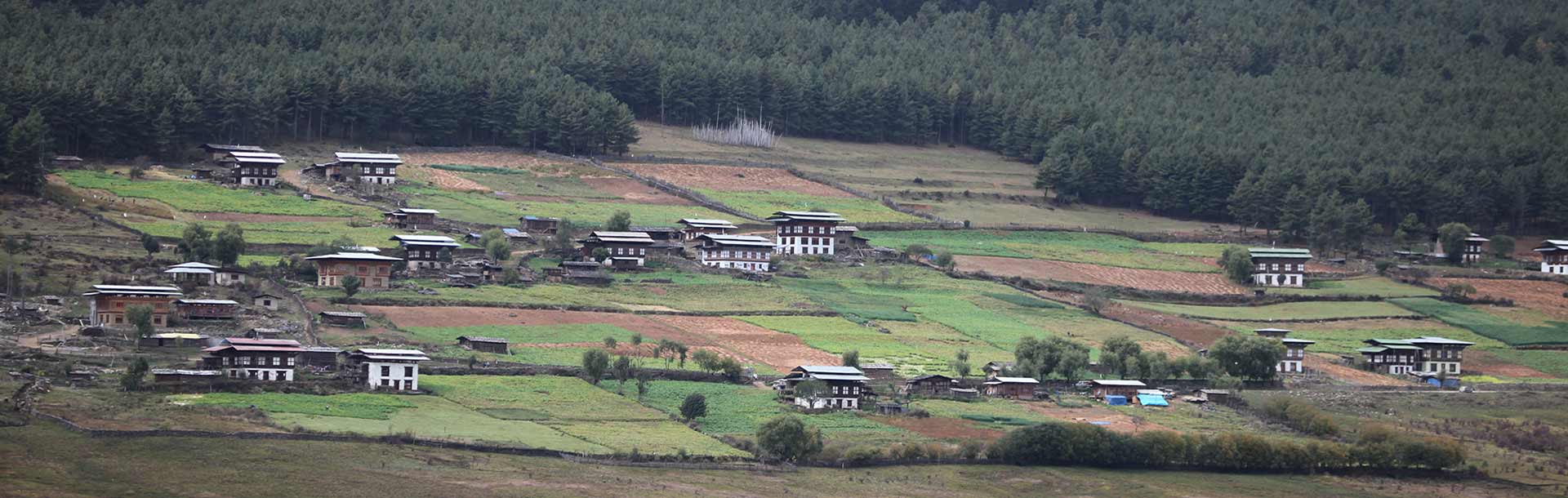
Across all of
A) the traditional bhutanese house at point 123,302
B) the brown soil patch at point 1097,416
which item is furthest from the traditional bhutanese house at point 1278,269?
the traditional bhutanese house at point 123,302

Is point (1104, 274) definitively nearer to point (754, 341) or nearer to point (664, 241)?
point (664, 241)

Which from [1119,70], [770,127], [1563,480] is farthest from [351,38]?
[1563,480]

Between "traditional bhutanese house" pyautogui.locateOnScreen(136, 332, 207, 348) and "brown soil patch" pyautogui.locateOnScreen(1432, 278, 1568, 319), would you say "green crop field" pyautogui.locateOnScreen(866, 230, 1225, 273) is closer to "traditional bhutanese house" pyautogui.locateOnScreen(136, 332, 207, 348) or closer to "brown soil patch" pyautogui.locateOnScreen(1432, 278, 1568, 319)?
"brown soil patch" pyautogui.locateOnScreen(1432, 278, 1568, 319)

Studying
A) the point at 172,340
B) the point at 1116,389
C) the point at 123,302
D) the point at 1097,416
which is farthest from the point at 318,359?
the point at 1116,389

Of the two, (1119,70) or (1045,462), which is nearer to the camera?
(1045,462)

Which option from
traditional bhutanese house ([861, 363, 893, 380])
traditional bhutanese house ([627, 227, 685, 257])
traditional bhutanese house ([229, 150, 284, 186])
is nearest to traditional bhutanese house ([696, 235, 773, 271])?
traditional bhutanese house ([627, 227, 685, 257])

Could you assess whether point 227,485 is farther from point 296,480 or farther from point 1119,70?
point 1119,70
